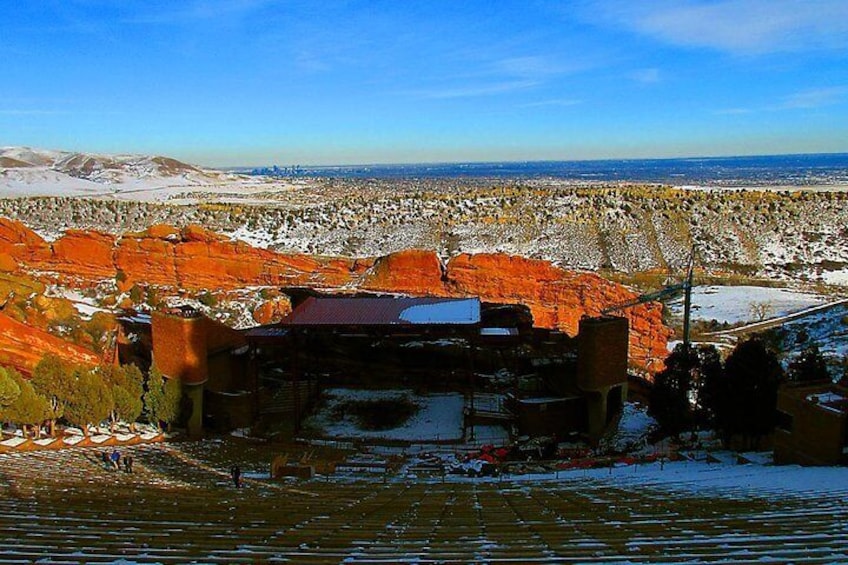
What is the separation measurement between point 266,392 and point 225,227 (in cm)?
4320

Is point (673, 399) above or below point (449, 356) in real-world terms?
above

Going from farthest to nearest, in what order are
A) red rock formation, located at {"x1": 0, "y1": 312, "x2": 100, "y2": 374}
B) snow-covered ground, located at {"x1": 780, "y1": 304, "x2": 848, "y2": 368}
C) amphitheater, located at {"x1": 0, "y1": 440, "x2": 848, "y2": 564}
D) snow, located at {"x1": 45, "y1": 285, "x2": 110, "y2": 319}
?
snow, located at {"x1": 45, "y1": 285, "x2": 110, "y2": 319} < snow-covered ground, located at {"x1": 780, "y1": 304, "x2": 848, "y2": 368} < red rock formation, located at {"x1": 0, "y1": 312, "x2": 100, "y2": 374} < amphitheater, located at {"x1": 0, "y1": 440, "x2": 848, "y2": 564}

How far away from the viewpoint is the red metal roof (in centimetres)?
2883

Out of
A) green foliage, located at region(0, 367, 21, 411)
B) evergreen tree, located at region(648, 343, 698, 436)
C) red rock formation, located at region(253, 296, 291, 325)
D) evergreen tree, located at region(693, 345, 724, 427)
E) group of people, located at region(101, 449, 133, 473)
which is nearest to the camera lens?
group of people, located at region(101, 449, 133, 473)

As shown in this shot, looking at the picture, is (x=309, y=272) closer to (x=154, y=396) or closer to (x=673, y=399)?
(x=154, y=396)

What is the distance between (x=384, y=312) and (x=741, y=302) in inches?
1461

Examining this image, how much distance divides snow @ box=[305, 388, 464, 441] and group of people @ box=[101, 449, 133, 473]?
991 cm

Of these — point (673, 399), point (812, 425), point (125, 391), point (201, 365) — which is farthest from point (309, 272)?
point (812, 425)

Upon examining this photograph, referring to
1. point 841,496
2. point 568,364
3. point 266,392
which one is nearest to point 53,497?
point 841,496

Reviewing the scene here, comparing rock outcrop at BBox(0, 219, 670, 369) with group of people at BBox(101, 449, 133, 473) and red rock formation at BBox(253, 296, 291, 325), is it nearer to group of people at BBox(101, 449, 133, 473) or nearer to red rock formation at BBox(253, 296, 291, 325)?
red rock formation at BBox(253, 296, 291, 325)

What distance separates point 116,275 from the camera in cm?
4806

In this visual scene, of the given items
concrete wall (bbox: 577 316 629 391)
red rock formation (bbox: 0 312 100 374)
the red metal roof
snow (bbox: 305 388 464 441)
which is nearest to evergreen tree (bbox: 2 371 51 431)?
red rock formation (bbox: 0 312 100 374)

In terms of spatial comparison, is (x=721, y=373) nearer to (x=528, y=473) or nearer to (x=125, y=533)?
(x=528, y=473)

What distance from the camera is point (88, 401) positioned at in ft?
81.4
